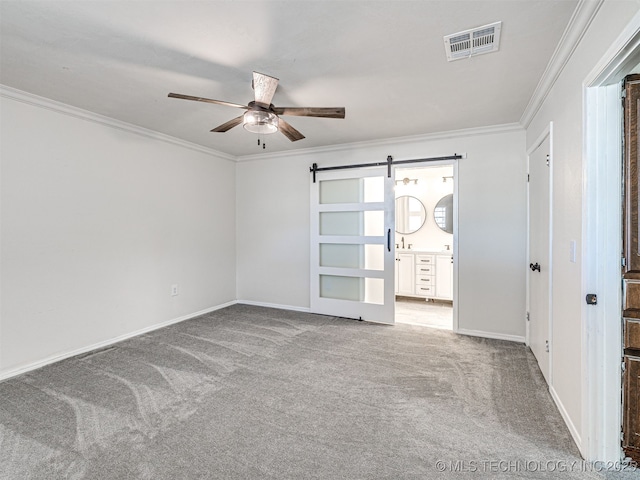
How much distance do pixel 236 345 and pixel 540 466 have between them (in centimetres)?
267

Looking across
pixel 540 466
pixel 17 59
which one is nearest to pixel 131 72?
pixel 17 59

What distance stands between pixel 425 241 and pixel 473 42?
417 centimetres

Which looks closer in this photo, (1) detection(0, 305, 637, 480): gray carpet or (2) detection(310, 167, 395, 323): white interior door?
(1) detection(0, 305, 637, 480): gray carpet

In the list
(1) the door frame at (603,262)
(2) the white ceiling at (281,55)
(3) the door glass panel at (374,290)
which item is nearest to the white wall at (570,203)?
(1) the door frame at (603,262)

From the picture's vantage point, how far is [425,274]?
17.6ft

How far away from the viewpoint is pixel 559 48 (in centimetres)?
200

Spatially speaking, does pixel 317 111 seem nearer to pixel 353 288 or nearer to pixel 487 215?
pixel 487 215

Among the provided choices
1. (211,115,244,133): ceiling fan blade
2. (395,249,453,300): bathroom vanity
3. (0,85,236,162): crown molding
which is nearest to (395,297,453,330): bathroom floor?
(395,249,453,300): bathroom vanity

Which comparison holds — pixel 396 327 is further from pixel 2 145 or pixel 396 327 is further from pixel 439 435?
pixel 2 145

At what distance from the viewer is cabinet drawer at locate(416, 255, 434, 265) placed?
5.35m

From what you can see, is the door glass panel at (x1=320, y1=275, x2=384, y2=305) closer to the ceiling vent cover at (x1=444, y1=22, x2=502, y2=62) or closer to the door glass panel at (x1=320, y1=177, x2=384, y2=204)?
the door glass panel at (x1=320, y1=177, x2=384, y2=204)

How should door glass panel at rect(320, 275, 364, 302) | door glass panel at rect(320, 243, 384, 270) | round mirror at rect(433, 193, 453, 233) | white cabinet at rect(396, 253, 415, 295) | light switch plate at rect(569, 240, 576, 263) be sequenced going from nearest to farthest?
light switch plate at rect(569, 240, 576, 263) → door glass panel at rect(320, 243, 384, 270) → door glass panel at rect(320, 275, 364, 302) → white cabinet at rect(396, 253, 415, 295) → round mirror at rect(433, 193, 453, 233)

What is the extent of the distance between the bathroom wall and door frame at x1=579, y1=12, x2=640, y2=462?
4.07 m

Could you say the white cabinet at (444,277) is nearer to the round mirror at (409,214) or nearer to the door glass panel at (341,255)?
the round mirror at (409,214)
